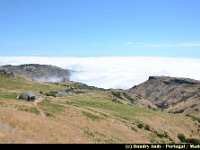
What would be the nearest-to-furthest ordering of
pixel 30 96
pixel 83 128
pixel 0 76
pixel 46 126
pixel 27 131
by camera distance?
pixel 27 131, pixel 46 126, pixel 83 128, pixel 30 96, pixel 0 76

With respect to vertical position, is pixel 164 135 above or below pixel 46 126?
below

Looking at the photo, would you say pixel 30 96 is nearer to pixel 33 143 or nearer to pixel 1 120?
pixel 1 120

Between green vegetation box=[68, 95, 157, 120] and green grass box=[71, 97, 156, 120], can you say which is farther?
green vegetation box=[68, 95, 157, 120]

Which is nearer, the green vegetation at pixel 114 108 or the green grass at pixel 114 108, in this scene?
the green grass at pixel 114 108

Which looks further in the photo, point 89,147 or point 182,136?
point 182,136

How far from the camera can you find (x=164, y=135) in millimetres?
70312

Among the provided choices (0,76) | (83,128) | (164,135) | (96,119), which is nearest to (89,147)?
(83,128)

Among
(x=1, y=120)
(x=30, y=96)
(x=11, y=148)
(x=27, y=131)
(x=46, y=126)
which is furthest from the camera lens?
(x=30, y=96)

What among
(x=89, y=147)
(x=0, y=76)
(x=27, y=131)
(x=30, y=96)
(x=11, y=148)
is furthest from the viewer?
(x=0, y=76)

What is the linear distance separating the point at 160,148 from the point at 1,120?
58.7ft

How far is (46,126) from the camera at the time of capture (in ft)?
133

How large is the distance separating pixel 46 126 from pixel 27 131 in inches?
215

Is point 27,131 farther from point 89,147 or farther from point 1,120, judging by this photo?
point 89,147

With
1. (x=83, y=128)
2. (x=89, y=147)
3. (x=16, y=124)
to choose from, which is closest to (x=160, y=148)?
(x=89, y=147)
